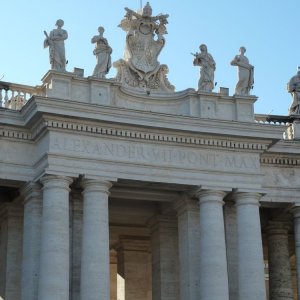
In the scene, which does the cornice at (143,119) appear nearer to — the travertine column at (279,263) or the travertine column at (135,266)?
the travertine column at (279,263)

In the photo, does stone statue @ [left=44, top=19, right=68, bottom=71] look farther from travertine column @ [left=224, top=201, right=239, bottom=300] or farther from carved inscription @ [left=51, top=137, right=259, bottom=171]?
travertine column @ [left=224, top=201, right=239, bottom=300]

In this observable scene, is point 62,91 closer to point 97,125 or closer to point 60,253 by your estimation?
point 97,125

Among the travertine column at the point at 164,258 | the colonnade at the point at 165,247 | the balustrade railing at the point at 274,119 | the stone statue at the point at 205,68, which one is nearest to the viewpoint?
the colonnade at the point at 165,247

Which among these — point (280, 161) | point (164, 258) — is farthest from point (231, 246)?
point (280, 161)

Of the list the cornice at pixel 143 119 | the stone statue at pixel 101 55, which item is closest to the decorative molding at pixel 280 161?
the cornice at pixel 143 119

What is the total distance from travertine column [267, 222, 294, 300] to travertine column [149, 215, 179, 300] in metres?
4.29

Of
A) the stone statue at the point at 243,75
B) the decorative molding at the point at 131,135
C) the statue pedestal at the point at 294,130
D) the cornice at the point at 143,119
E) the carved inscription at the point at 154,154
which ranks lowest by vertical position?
the carved inscription at the point at 154,154

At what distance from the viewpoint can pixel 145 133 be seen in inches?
1070

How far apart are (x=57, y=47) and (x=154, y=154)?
4930mm

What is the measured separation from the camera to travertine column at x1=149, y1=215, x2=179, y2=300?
29.8 m

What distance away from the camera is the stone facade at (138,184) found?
1009 inches

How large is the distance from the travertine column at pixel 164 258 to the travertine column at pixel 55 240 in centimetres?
566

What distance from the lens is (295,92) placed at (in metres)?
32.2

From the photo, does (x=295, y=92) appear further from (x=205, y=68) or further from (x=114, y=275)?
(x=114, y=275)
